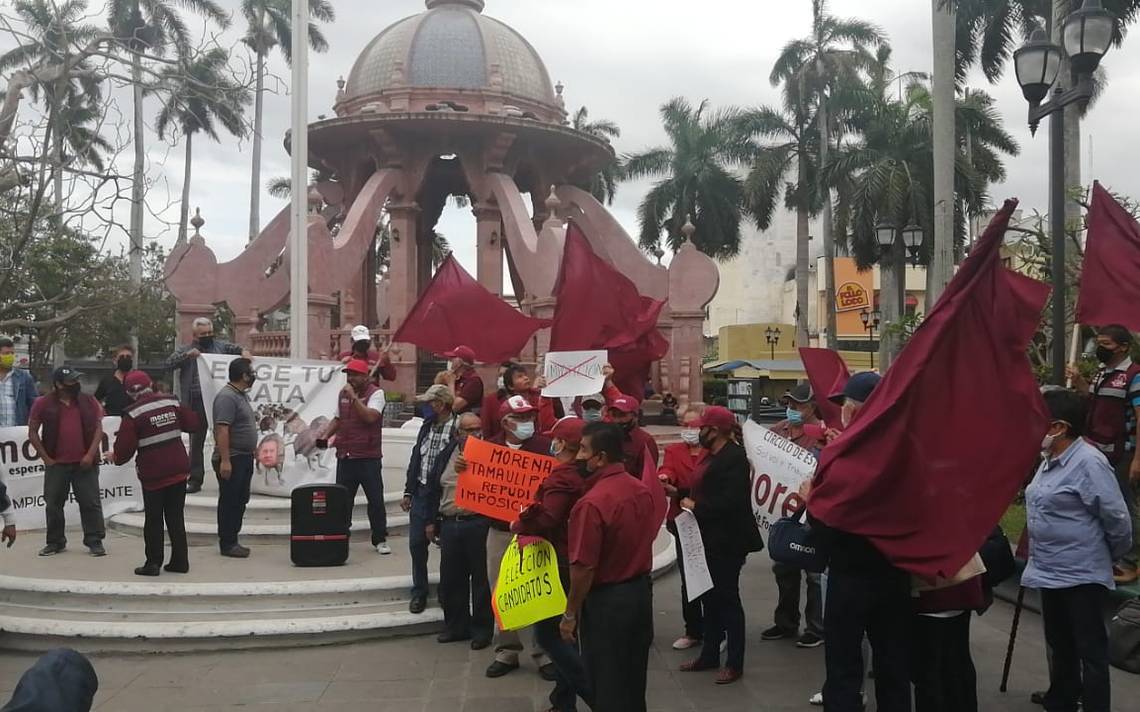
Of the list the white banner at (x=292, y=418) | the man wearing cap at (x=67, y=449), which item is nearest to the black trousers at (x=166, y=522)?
the man wearing cap at (x=67, y=449)

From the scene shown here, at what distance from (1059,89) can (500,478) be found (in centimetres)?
686

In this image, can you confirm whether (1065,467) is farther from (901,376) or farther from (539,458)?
(539,458)

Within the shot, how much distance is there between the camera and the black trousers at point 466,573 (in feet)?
21.5

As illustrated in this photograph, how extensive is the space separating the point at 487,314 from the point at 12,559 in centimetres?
496

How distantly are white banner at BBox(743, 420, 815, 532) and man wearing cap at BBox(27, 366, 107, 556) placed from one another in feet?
18.2

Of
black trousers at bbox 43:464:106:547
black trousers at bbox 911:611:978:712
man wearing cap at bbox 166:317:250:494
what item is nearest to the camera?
black trousers at bbox 911:611:978:712

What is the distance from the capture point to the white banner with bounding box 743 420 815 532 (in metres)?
6.07

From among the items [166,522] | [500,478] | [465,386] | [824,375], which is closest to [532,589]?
[500,478]

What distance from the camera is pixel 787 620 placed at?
7.00 meters

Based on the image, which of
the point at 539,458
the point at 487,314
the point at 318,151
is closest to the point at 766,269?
the point at 318,151

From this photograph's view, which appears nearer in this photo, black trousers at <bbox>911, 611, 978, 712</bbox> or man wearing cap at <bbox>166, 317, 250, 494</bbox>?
black trousers at <bbox>911, 611, 978, 712</bbox>

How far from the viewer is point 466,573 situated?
6656 millimetres

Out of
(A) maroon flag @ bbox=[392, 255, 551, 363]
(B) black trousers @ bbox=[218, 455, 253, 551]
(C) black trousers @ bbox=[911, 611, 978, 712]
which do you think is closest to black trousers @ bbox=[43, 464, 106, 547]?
(B) black trousers @ bbox=[218, 455, 253, 551]

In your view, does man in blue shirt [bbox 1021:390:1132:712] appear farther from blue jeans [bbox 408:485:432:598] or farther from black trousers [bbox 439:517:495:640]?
blue jeans [bbox 408:485:432:598]
